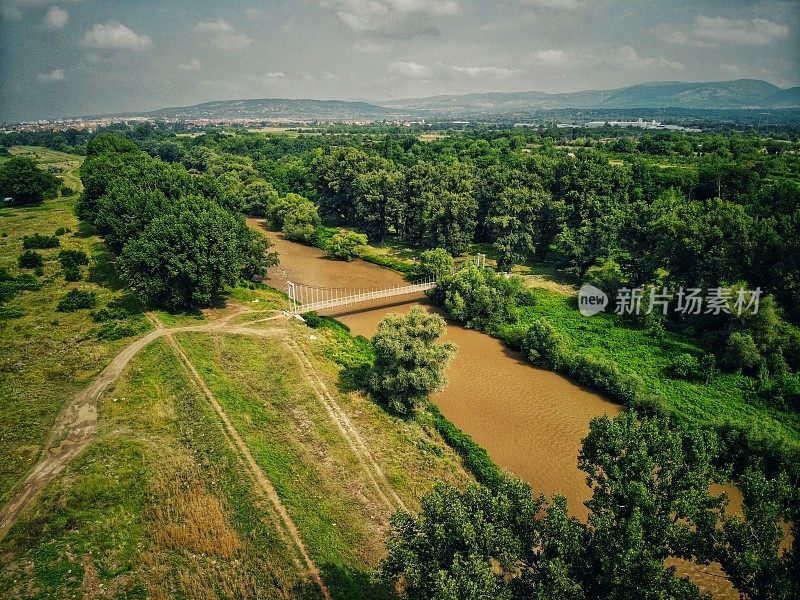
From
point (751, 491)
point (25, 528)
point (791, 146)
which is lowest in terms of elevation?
point (25, 528)

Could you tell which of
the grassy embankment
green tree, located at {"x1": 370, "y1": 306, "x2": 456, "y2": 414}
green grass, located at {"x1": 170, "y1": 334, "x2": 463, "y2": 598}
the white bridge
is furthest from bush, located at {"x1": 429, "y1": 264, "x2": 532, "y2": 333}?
green grass, located at {"x1": 170, "y1": 334, "x2": 463, "y2": 598}

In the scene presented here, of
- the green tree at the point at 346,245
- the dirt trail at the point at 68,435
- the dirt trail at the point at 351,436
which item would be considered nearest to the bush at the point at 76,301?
the dirt trail at the point at 68,435

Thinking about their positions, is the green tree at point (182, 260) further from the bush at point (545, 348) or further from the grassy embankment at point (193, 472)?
the bush at point (545, 348)

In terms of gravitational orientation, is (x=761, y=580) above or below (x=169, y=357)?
above

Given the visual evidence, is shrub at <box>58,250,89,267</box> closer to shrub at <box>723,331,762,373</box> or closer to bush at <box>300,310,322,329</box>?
bush at <box>300,310,322,329</box>

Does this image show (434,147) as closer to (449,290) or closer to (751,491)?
(449,290)

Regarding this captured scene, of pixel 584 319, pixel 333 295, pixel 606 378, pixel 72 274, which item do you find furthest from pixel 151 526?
pixel 72 274

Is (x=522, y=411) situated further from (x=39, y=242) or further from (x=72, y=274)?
(x=39, y=242)

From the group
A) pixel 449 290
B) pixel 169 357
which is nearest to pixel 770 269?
pixel 449 290
